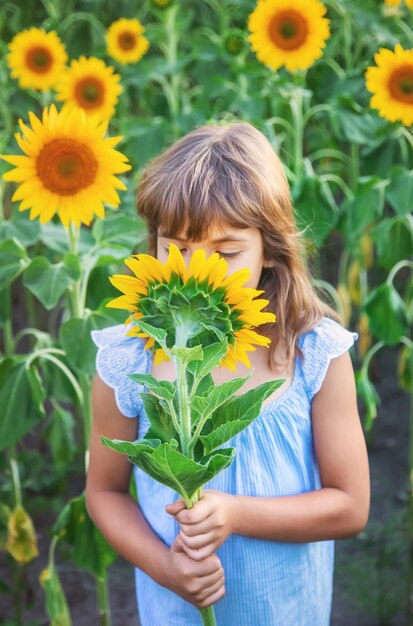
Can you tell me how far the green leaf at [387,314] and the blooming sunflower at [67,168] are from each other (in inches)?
22.0

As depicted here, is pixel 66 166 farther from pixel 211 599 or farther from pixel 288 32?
pixel 288 32

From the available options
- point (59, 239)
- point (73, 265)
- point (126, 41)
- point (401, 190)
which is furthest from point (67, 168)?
point (126, 41)

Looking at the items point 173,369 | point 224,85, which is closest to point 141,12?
point 224,85

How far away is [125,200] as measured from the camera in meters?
1.55

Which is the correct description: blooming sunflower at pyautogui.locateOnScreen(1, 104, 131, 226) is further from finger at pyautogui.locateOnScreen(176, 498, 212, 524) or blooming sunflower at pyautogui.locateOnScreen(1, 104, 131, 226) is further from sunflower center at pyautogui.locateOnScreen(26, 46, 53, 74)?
sunflower center at pyautogui.locateOnScreen(26, 46, 53, 74)

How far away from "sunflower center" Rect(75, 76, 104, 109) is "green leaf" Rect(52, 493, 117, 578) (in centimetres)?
89

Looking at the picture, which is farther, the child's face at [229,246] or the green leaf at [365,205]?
the green leaf at [365,205]

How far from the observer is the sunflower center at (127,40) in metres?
2.08

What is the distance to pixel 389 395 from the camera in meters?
2.53

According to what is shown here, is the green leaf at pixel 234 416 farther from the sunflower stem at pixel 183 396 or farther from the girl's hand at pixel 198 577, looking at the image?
the girl's hand at pixel 198 577

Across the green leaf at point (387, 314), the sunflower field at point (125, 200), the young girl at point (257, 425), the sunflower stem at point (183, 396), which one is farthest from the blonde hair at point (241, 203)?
the green leaf at point (387, 314)

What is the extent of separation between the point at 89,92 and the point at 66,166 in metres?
0.89

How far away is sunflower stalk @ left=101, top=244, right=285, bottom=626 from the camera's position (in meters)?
0.64

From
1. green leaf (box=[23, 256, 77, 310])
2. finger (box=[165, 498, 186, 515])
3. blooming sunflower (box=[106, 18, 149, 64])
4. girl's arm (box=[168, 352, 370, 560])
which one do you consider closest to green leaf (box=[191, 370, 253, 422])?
finger (box=[165, 498, 186, 515])
